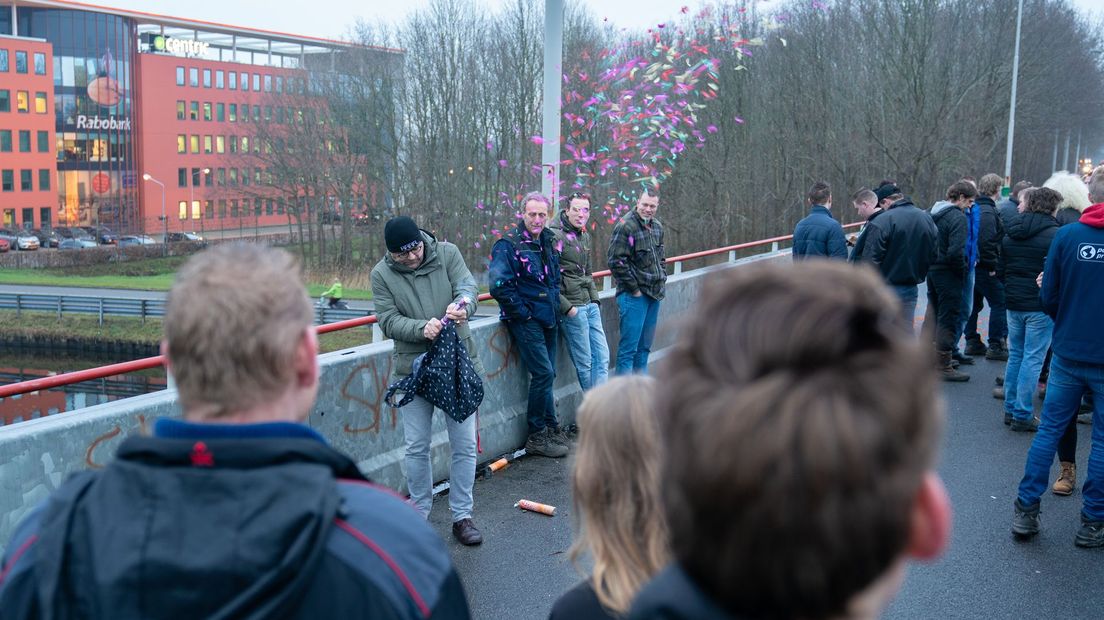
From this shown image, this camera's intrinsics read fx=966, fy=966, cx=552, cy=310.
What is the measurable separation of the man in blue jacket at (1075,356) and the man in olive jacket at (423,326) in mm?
3565

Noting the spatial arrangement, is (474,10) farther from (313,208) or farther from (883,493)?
(883,493)

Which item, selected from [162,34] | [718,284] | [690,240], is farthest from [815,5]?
[162,34]

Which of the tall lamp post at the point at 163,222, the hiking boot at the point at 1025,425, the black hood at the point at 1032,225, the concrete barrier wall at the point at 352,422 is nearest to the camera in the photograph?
the concrete barrier wall at the point at 352,422

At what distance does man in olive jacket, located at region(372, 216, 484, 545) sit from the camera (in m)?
6.03

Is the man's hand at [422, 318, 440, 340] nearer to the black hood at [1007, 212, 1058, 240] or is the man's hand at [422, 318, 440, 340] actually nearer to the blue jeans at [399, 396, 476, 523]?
the blue jeans at [399, 396, 476, 523]

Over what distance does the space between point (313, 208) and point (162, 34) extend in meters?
45.4

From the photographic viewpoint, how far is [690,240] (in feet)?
144

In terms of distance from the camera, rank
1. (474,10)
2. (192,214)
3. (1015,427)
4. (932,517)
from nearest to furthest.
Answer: (932,517), (1015,427), (474,10), (192,214)

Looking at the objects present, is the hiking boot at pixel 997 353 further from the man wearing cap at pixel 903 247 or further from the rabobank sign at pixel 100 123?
the rabobank sign at pixel 100 123

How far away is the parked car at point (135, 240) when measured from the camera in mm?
86188

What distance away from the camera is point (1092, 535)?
6.02 m

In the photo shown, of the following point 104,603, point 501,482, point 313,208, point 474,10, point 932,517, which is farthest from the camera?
point 313,208

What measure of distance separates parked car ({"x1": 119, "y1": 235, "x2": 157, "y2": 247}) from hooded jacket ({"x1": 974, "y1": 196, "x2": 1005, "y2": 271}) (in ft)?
280

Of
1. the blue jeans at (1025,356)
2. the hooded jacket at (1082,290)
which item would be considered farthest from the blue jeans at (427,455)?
the blue jeans at (1025,356)
